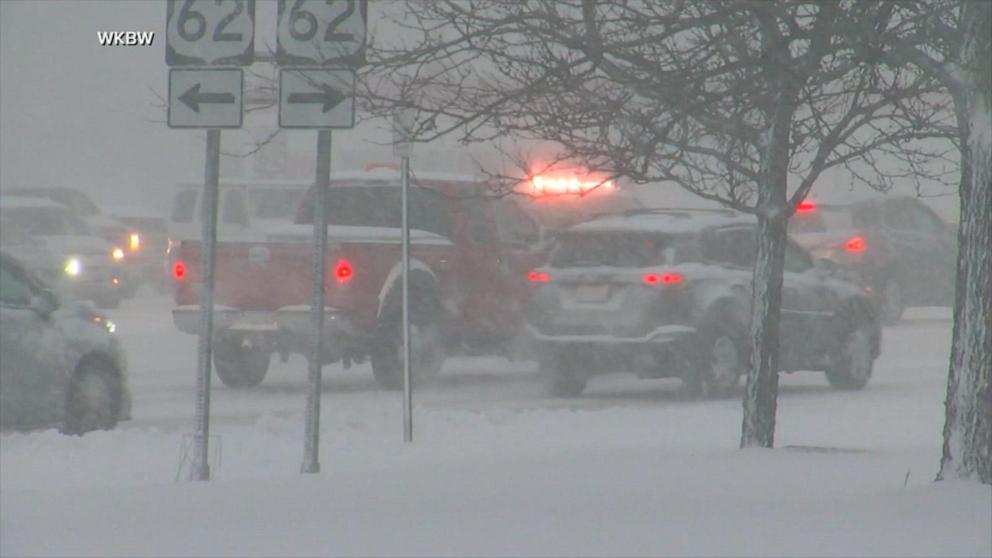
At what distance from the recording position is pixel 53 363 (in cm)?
1178

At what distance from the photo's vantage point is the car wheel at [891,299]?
2512cm

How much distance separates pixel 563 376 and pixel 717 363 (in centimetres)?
137

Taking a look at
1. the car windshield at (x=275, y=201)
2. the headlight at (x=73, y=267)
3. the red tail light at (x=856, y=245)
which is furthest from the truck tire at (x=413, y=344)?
the headlight at (x=73, y=267)

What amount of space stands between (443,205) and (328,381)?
228 cm

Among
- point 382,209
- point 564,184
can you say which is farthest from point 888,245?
point 382,209

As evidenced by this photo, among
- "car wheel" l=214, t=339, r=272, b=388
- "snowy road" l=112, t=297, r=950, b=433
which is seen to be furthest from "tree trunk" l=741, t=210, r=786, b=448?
"car wheel" l=214, t=339, r=272, b=388

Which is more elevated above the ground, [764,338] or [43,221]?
[43,221]

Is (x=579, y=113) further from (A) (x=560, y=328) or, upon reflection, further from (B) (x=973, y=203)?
(A) (x=560, y=328)

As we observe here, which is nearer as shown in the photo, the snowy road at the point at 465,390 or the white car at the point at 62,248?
A: the snowy road at the point at 465,390

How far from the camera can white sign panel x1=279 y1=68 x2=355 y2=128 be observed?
351 inches

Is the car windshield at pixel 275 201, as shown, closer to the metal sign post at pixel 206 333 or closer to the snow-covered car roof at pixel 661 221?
the snow-covered car roof at pixel 661 221

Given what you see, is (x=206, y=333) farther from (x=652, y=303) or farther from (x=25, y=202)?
(x=25, y=202)

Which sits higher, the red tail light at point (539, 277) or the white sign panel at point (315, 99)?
the white sign panel at point (315, 99)

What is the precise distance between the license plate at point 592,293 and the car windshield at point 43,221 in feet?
47.7
